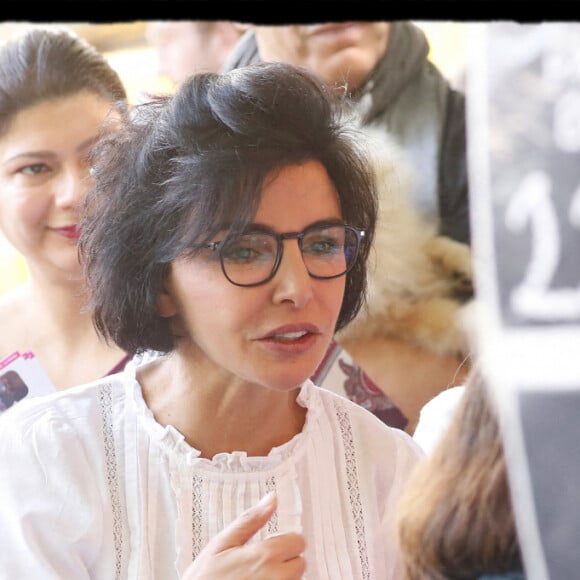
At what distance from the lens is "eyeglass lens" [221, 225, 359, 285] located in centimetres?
116

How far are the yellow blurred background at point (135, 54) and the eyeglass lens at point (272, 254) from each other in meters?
0.28

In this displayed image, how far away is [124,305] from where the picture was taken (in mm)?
1224

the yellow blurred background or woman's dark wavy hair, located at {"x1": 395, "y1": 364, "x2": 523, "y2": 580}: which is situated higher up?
the yellow blurred background

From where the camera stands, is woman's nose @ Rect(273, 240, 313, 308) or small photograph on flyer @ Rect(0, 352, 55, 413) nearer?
woman's nose @ Rect(273, 240, 313, 308)

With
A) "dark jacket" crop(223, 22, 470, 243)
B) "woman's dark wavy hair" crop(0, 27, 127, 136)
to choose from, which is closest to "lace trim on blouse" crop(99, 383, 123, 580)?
"woman's dark wavy hair" crop(0, 27, 127, 136)

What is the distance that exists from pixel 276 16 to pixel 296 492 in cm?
62

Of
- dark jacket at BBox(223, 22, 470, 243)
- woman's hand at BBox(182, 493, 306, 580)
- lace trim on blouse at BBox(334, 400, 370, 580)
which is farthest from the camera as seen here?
dark jacket at BBox(223, 22, 470, 243)

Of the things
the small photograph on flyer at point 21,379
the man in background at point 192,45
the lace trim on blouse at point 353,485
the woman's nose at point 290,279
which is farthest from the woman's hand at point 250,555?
the man in background at point 192,45

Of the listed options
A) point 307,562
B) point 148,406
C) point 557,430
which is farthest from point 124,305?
point 557,430

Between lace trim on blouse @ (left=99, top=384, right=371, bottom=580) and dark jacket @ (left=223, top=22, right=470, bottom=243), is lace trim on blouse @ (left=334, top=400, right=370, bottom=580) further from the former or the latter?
dark jacket @ (left=223, top=22, right=470, bottom=243)

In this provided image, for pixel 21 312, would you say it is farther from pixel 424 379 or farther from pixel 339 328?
pixel 424 379

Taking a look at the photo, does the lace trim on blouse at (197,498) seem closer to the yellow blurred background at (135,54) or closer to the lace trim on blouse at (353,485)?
the lace trim on blouse at (353,485)

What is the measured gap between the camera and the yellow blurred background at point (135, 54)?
131 cm

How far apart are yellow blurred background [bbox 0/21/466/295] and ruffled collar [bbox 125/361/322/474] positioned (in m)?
0.31
